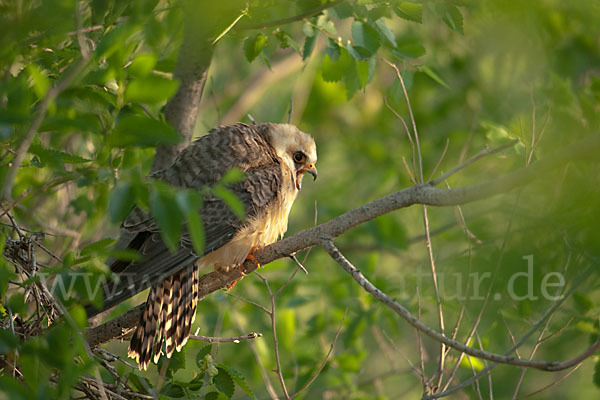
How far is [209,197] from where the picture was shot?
3.79 metres

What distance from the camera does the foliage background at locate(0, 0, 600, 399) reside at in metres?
1.78

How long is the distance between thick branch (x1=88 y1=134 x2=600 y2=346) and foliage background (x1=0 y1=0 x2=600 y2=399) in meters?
0.05

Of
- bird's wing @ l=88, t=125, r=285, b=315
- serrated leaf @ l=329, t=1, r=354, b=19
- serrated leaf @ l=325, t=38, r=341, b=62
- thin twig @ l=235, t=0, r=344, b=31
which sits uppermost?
thin twig @ l=235, t=0, r=344, b=31

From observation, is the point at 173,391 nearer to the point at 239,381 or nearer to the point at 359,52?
the point at 239,381

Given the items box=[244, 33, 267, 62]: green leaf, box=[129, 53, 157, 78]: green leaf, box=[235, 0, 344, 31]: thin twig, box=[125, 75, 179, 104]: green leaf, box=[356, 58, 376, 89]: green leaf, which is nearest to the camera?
box=[125, 75, 179, 104]: green leaf

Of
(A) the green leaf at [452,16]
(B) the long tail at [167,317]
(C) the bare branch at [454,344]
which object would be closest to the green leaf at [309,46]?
(A) the green leaf at [452,16]

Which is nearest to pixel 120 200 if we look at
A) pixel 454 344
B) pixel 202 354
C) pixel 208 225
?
pixel 454 344

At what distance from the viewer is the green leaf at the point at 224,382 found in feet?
9.52

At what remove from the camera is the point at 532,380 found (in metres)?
Result: 5.80

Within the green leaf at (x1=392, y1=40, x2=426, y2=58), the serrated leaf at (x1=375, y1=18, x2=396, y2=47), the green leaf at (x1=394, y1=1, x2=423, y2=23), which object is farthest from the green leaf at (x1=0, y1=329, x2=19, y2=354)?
the green leaf at (x1=392, y1=40, x2=426, y2=58)

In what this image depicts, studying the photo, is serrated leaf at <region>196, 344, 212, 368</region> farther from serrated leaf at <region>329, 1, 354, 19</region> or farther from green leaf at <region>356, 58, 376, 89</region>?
serrated leaf at <region>329, 1, 354, 19</region>

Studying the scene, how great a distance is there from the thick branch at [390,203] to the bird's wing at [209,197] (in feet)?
0.68

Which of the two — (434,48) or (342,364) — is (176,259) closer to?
(342,364)

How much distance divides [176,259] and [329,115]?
5.21m
